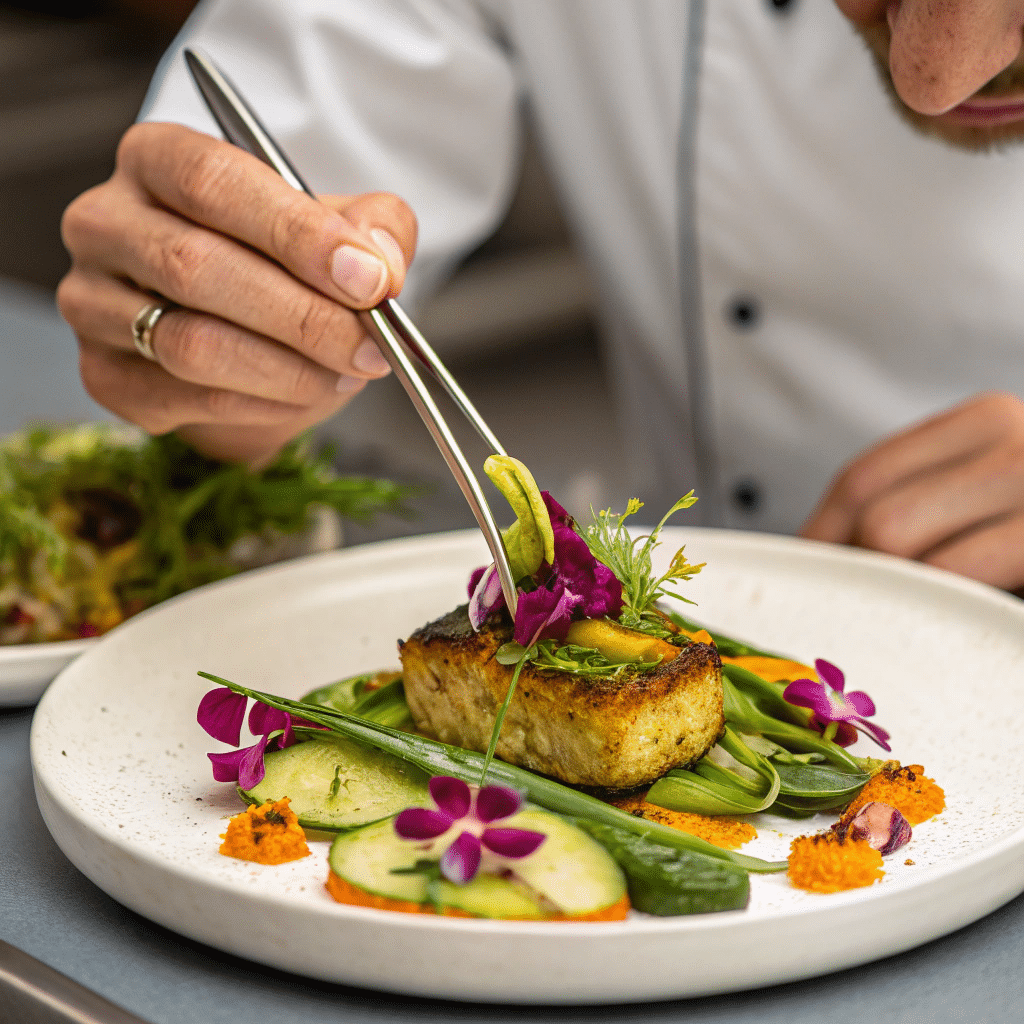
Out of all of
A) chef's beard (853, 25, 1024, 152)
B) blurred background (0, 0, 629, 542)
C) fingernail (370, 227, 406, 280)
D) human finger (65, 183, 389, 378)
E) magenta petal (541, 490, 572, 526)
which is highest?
chef's beard (853, 25, 1024, 152)

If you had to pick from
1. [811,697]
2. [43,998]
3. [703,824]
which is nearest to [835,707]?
[811,697]

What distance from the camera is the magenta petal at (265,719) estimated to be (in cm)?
116

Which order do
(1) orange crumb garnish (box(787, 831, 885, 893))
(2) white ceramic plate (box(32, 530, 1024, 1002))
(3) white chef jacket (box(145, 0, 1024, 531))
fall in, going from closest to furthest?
1. (2) white ceramic plate (box(32, 530, 1024, 1002))
2. (1) orange crumb garnish (box(787, 831, 885, 893))
3. (3) white chef jacket (box(145, 0, 1024, 531))

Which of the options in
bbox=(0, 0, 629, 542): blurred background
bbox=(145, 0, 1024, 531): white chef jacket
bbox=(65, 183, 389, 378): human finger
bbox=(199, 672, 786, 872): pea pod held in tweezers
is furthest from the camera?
bbox=(0, 0, 629, 542): blurred background

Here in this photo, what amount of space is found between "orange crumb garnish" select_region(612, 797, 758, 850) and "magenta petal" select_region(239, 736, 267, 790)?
0.34m

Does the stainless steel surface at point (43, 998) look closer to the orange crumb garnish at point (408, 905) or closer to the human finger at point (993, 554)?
the orange crumb garnish at point (408, 905)

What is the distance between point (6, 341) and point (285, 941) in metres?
2.68

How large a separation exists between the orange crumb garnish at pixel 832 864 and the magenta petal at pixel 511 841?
0.21 m

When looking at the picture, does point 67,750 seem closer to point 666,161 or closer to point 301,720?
point 301,720

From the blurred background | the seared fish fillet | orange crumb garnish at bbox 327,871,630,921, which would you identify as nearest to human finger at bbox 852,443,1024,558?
the seared fish fillet

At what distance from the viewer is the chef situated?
1.36m

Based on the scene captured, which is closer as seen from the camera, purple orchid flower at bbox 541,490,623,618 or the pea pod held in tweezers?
the pea pod held in tweezers

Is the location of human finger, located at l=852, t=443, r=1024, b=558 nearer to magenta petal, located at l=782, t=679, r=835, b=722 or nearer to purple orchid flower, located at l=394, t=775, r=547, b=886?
magenta petal, located at l=782, t=679, r=835, b=722

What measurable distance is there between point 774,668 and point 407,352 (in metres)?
0.56
